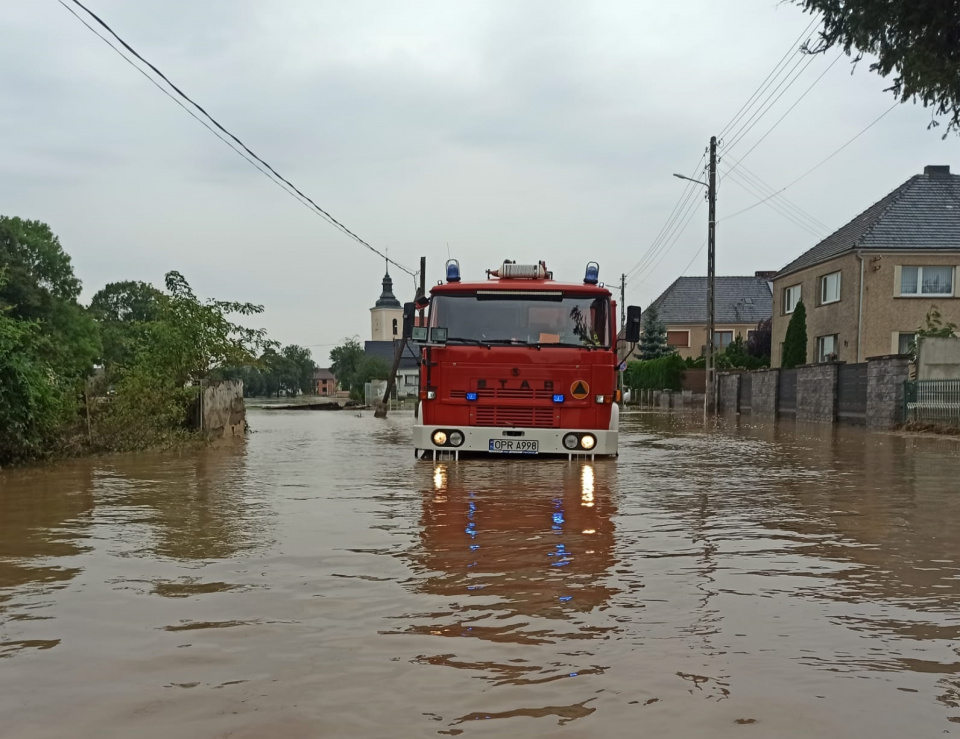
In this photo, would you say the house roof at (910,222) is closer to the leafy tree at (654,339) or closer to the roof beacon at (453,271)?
the roof beacon at (453,271)

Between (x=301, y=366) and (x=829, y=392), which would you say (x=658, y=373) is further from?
(x=301, y=366)

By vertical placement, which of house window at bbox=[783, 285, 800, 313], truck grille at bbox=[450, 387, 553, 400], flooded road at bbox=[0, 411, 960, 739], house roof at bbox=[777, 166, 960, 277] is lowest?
flooded road at bbox=[0, 411, 960, 739]

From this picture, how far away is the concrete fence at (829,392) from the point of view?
2427 centimetres

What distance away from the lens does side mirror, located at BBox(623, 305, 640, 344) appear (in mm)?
11969

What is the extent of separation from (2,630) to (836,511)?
7.14m

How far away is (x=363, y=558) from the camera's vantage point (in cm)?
609

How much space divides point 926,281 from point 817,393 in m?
7.89

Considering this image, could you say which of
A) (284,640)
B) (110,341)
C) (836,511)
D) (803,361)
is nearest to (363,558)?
(284,640)

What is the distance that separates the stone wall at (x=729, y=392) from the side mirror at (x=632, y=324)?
97.7ft

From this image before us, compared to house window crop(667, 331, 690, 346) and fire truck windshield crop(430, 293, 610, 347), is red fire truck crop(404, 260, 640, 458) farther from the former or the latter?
house window crop(667, 331, 690, 346)

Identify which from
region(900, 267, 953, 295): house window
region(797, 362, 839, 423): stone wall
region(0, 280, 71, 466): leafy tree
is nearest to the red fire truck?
region(0, 280, 71, 466): leafy tree

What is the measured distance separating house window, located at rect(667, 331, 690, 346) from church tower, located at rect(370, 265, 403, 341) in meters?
74.2

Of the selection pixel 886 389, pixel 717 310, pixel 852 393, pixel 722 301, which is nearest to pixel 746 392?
pixel 852 393

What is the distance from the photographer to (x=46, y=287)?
186 ft
